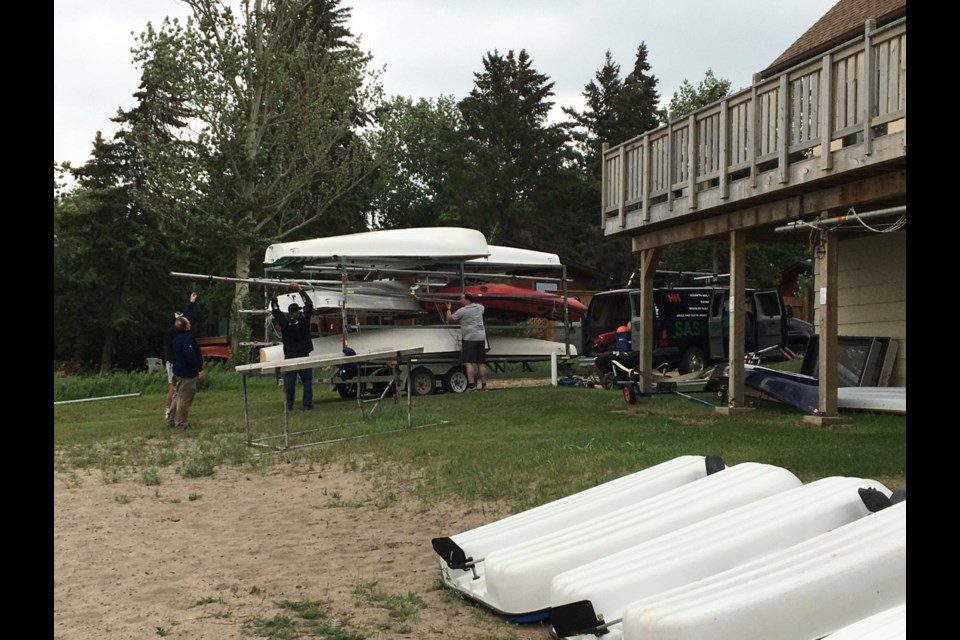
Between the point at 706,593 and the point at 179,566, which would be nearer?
the point at 706,593

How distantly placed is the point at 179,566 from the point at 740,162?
973 centimetres

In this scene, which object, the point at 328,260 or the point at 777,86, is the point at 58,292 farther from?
the point at 777,86

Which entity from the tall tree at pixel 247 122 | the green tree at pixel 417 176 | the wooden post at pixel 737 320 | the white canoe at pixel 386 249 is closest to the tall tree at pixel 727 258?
the green tree at pixel 417 176

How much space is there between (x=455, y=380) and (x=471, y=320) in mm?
1682

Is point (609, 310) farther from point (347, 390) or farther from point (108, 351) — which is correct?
→ point (108, 351)

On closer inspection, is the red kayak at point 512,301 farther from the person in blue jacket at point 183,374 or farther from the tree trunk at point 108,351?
the tree trunk at point 108,351

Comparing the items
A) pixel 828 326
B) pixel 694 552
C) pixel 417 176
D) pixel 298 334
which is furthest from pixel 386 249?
pixel 417 176

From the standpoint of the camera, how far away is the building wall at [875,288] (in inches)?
630

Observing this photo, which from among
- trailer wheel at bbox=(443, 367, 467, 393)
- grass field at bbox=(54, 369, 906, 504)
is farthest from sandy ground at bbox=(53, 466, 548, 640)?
trailer wheel at bbox=(443, 367, 467, 393)

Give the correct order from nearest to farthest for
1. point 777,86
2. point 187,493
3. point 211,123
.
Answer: point 187,493 < point 777,86 < point 211,123

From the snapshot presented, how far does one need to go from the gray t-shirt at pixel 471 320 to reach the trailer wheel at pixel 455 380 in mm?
1195
